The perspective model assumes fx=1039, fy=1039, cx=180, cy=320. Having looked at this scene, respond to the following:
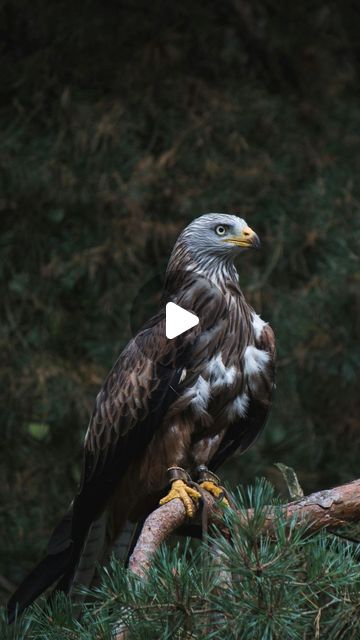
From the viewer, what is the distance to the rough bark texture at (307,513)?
1.57m

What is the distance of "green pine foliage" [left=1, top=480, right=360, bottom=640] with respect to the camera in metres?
1.30

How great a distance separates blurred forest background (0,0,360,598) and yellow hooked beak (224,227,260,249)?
132cm

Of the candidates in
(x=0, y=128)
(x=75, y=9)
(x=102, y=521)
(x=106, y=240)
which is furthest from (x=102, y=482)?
(x=75, y=9)

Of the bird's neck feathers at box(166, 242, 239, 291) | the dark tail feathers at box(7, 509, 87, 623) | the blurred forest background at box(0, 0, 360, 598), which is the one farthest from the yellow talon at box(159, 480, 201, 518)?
the blurred forest background at box(0, 0, 360, 598)

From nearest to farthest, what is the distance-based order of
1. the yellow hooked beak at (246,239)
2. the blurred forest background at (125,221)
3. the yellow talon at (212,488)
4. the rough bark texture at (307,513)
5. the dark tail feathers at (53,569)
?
the rough bark texture at (307,513) < the dark tail feathers at (53,569) < the yellow hooked beak at (246,239) < the yellow talon at (212,488) < the blurred forest background at (125,221)

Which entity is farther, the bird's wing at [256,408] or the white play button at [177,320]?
the bird's wing at [256,408]

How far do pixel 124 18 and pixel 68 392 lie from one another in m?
1.51

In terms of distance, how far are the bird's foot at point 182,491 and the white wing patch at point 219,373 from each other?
195mm

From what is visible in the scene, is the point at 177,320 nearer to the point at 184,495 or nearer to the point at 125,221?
the point at 184,495

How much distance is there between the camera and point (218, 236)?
2082 millimetres

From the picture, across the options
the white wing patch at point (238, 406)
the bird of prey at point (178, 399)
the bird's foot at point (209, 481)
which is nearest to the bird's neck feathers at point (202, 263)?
the bird of prey at point (178, 399)

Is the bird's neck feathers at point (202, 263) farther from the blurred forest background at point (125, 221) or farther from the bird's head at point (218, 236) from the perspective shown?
the blurred forest background at point (125, 221)

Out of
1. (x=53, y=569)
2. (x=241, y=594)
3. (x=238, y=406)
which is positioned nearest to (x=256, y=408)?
(x=238, y=406)

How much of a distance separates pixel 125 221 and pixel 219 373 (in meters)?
1.52
